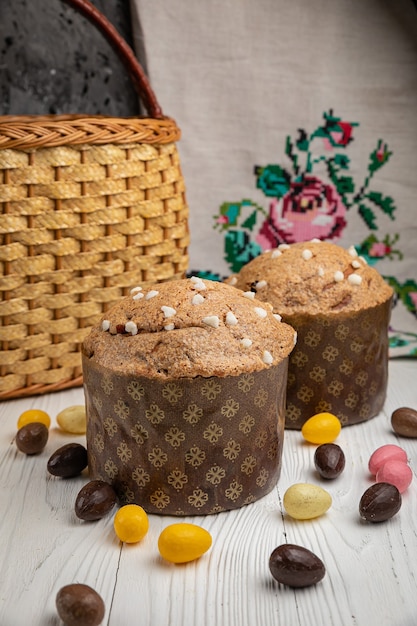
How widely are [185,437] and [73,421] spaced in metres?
0.48

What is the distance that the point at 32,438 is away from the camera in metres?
1.67

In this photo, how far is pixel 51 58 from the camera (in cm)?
240

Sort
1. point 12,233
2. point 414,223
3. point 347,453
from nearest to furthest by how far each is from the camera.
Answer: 1. point 347,453
2. point 12,233
3. point 414,223

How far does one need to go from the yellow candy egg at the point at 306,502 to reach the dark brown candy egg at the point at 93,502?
31 cm

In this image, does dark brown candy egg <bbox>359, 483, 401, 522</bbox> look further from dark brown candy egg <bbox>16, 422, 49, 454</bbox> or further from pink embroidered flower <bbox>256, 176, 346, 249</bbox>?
pink embroidered flower <bbox>256, 176, 346, 249</bbox>

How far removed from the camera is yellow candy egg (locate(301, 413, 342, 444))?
1702 millimetres

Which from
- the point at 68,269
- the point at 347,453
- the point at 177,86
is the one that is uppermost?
the point at 177,86

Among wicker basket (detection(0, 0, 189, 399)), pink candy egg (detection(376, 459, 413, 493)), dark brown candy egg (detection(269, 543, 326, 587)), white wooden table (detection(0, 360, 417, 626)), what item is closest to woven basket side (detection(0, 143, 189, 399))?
wicker basket (detection(0, 0, 189, 399))

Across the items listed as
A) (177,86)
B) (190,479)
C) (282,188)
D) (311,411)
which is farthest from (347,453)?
(177,86)

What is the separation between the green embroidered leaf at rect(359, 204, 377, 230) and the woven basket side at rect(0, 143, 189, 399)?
71 cm

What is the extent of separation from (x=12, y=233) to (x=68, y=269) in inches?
6.4

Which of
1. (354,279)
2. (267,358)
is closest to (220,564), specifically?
(267,358)

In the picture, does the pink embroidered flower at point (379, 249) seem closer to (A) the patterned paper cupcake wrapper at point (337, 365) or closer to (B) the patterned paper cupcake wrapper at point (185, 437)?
(A) the patterned paper cupcake wrapper at point (337, 365)

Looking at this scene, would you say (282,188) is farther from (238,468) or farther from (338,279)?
(238,468)
